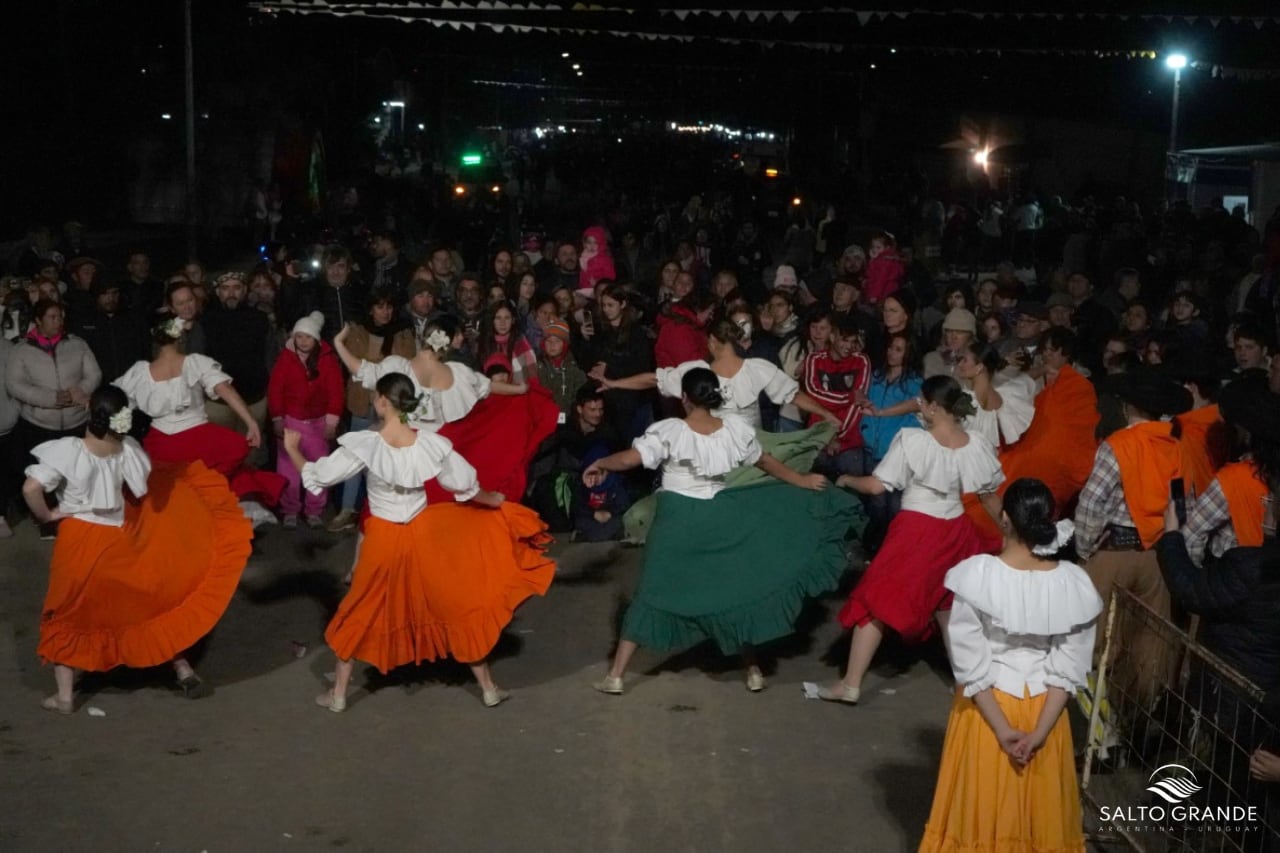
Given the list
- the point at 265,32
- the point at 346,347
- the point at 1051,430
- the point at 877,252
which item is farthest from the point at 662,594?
the point at 265,32

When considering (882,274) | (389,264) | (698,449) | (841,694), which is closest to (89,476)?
(698,449)

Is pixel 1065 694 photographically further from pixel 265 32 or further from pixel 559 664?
pixel 265 32

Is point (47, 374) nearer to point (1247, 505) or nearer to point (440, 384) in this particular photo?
point (440, 384)

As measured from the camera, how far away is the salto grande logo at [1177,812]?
221 inches

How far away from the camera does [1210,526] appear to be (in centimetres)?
630

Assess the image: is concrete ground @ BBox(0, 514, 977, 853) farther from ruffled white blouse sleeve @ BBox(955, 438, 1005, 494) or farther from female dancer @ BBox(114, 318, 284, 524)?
ruffled white blouse sleeve @ BBox(955, 438, 1005, 494)

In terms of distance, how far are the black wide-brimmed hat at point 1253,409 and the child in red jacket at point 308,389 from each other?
6.47m

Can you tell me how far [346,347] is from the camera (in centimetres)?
1108

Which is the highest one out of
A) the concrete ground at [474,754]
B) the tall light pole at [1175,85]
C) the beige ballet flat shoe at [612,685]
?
the tall light pole at [1175,85]

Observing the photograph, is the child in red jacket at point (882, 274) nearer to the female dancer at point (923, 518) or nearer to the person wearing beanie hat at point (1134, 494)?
the female dancer at point (923, 518)

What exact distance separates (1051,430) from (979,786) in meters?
4.40

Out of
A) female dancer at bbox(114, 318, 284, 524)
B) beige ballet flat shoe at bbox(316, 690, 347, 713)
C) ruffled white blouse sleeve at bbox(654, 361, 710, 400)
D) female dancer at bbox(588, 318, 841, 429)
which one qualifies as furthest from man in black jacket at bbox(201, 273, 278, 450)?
beige ballet flat shoe at bbox(316, 690, 347, 713)

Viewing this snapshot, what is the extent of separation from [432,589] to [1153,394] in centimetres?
351

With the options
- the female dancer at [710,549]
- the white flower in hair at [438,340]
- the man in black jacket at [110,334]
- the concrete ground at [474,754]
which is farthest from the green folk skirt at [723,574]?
the man in black jacket at [110,334]
